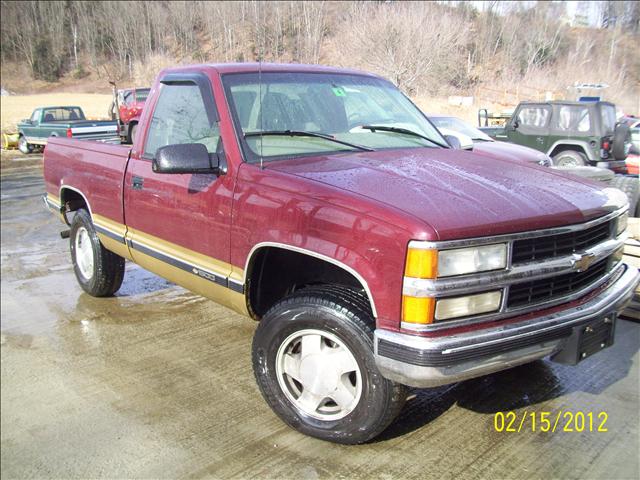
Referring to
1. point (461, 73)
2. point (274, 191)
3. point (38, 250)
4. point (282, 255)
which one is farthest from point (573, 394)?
point (461, 73)

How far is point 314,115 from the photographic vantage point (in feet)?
11.8

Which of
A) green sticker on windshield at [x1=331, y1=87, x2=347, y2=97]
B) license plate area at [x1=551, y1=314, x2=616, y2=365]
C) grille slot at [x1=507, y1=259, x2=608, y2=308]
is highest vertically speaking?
green sticker on windshield at [x1=331, y1=87, x2=347, y2=97]

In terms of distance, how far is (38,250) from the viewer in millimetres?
6461

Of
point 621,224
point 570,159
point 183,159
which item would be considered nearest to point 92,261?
point 183,159

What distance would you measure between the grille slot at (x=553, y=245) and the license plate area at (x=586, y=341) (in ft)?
1.23

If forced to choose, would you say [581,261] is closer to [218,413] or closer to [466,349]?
[466,349]

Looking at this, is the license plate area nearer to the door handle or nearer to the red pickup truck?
the red pickup truck

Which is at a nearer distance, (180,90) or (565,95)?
(180,90)

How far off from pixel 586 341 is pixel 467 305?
2.48ft

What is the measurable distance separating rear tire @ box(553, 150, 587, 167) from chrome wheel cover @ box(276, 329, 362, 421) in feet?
33.7

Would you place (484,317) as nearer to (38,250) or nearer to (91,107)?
(38,250)

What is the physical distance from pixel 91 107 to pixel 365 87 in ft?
120

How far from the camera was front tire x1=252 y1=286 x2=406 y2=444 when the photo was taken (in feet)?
8.61
